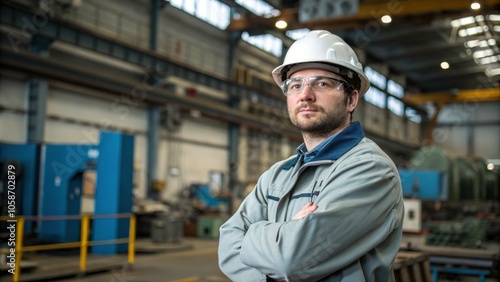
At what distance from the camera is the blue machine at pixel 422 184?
52.1 feet

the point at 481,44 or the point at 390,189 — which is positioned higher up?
the point at 481,44

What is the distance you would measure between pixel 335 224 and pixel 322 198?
134mm

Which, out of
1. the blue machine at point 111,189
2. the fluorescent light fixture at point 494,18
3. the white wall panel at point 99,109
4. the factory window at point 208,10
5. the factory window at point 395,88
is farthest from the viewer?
the factory window at point 395,88

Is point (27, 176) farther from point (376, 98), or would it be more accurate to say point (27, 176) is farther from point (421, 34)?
point (376, 98)

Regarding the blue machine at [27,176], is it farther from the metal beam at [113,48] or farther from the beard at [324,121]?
the beard at [324,121]

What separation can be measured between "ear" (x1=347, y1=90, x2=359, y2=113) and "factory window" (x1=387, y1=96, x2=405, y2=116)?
98.8 ft

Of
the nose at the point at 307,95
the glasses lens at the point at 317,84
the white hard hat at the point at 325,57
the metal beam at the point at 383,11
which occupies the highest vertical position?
the metal beam at the point at 383,11

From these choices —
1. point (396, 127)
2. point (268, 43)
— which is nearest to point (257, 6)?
point (268, 43)

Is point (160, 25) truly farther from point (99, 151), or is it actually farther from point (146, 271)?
point (146, 271)

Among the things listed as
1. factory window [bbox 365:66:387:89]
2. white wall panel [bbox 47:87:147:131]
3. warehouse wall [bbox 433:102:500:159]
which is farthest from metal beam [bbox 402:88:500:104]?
white wall panel [bbox 47:87:147:131]

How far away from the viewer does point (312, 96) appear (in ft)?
6.64

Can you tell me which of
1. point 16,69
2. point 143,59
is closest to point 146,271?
point 16,69

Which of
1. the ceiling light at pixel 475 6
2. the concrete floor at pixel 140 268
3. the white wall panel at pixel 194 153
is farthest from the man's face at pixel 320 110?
the white wall panel at pixel 194 153

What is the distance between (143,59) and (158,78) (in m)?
1.49
